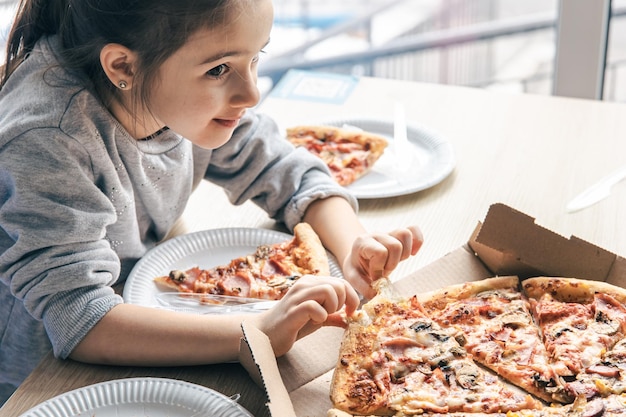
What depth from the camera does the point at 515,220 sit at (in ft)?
4.20

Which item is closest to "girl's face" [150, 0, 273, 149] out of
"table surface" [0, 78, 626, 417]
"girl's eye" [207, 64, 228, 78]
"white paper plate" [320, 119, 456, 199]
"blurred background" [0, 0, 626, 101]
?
"girl's eye" [207, 64, 228, 78]

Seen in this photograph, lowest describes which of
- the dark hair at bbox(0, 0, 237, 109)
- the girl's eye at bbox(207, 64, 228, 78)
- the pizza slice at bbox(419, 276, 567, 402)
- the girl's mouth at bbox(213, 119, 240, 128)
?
the pizza slice at bbox(419, 276, 567, 402)

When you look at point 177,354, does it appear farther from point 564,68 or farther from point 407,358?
point 564,68

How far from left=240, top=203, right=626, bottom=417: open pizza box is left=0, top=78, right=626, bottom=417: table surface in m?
0.04

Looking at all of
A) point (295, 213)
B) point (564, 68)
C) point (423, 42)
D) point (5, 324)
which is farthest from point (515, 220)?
point (423, 42)

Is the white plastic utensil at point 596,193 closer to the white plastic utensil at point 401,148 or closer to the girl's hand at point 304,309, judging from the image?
the white plastic utensil at point 401,148

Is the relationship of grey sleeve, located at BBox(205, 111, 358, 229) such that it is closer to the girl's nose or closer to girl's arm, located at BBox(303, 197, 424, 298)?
girl's arm, located at BBox(303, 197, 424, 298)

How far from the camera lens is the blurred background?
16.5 ft

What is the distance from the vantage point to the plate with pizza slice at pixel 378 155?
1743 millimetres

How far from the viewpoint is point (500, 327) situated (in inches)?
48.9

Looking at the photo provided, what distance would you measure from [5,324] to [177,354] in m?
0.43

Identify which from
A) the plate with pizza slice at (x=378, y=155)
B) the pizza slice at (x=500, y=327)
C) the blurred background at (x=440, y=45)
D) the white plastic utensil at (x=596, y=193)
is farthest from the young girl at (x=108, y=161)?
the blurred background at (x=440, y=45)

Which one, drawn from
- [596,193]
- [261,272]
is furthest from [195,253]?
[596,193]

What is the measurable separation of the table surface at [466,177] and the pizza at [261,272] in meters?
0.15
